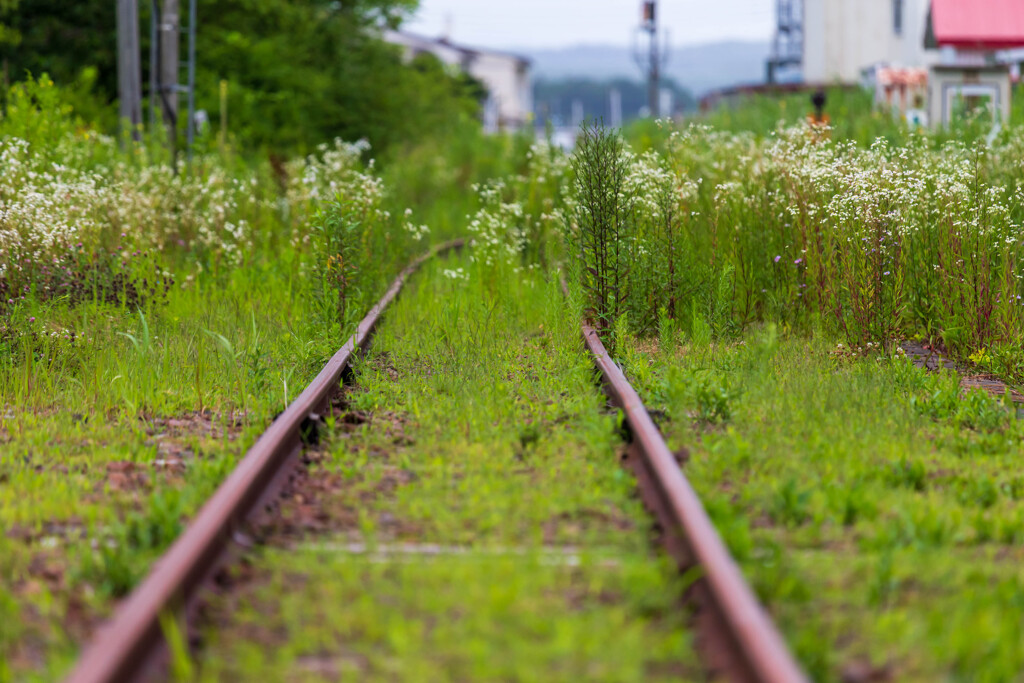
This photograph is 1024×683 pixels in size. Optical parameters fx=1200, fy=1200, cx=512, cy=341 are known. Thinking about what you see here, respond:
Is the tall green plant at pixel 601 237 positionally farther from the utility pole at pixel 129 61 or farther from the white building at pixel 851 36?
the white building at pixel 851 36

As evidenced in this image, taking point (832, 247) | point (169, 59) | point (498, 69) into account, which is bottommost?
point (832, 247)

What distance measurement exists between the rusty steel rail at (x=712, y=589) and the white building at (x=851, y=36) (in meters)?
45.0

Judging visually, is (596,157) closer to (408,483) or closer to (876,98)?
(408,483)

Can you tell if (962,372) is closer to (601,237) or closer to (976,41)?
(601,237)

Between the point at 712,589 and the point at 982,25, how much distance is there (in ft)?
87.8

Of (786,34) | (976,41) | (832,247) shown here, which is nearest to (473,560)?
(832,247)

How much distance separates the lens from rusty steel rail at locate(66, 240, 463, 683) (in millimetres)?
2893

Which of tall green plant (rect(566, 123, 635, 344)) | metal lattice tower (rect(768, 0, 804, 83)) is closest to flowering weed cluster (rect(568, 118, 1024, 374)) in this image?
tall green plant (rect(566, 123, 635, 344))

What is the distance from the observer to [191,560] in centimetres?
357

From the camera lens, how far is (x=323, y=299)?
28.3 feet

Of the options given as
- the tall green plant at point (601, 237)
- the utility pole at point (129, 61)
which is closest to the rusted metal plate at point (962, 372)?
the tall green plant at point (601, 237)

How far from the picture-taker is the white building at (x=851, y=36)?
4938cm

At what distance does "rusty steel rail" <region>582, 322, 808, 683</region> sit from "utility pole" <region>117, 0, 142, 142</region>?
13.0m

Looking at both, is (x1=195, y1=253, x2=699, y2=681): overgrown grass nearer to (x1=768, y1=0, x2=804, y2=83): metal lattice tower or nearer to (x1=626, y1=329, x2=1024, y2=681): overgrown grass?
(x1=626, y1=329, x2=1024, y2=681): overgrown grass
